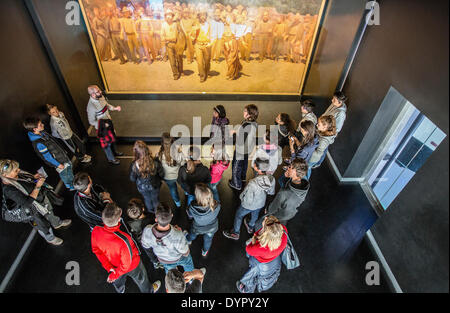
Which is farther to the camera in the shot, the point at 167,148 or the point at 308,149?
the point at 308,149

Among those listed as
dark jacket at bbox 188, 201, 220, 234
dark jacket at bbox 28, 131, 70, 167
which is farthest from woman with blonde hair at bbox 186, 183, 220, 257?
dark jacket at bbox 28, 131, 70, 167

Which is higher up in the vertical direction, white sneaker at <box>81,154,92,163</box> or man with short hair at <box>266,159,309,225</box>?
man with short hair at <box>266,159,309,225</box>

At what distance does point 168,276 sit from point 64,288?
9.12ft

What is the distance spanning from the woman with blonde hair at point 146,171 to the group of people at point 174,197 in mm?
17

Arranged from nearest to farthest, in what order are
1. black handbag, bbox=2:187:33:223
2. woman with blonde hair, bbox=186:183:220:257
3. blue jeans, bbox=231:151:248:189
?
woman with blonde hair, bbox=186:183:220:257 < black handbag, bbox=2:187:33:223 < blue jeans, bbox=231:151:248:189

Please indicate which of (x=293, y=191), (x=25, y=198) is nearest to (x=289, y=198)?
(x=293, y=191)

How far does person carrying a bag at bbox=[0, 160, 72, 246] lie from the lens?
3.64 m

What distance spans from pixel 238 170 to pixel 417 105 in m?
A: 3.21

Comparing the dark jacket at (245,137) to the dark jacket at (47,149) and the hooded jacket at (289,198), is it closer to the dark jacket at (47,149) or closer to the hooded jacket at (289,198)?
the hooded jacket at (289,198)

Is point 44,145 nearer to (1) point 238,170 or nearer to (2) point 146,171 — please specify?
(2) point 146,171

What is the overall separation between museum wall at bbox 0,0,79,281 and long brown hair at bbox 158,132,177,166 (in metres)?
2.50

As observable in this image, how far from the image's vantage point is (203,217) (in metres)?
3.72

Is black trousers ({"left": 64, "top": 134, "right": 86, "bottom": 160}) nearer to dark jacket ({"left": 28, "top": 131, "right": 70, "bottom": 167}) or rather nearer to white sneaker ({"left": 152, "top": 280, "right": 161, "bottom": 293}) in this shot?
dark jacket ({"left": 28, "top": 131, "right": 70, "bottom": 167})
